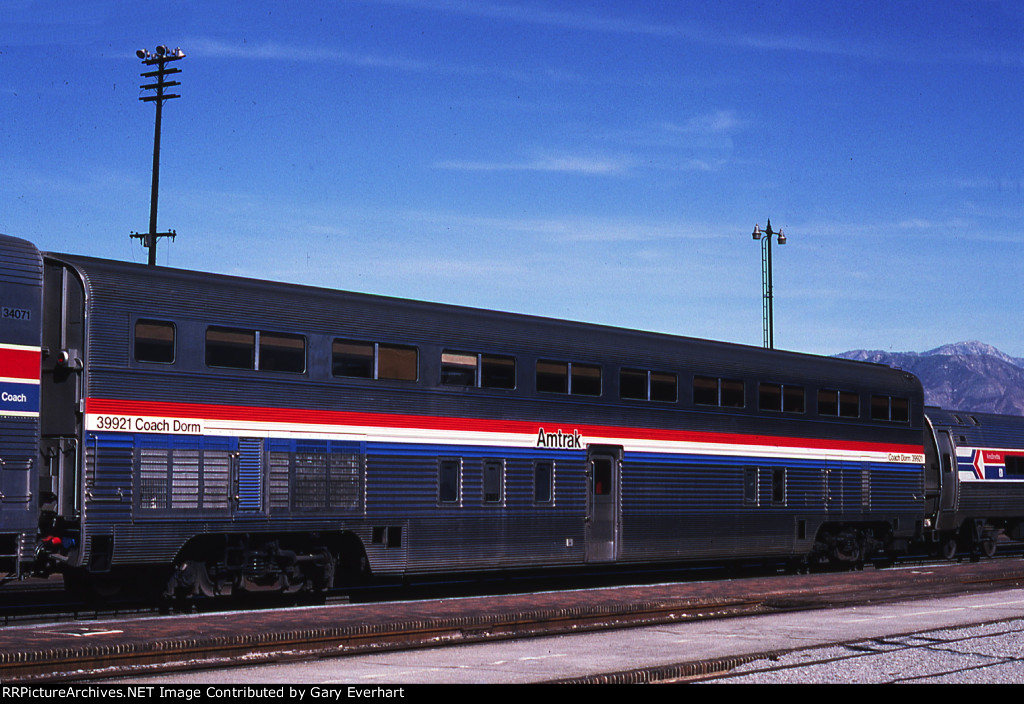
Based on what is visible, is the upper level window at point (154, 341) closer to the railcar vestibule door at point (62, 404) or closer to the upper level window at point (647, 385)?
the railcar vestibule door at point (62, 404)

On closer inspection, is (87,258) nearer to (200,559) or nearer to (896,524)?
(200,559)

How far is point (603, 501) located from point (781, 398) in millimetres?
5955

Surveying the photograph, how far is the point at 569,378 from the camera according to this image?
78.0 feet

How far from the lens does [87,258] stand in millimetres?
17812

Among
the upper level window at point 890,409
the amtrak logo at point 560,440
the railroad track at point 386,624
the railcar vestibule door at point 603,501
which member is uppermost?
the upper level window at point 890,409

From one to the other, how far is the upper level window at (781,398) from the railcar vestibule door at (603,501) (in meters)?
4.69

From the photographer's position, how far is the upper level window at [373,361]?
20375 millimetres

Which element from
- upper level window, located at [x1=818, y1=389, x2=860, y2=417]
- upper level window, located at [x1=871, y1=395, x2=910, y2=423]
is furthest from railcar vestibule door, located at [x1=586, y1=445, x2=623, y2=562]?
upper level window, located at [x1=871, y1=395, x2=910, y2=423]

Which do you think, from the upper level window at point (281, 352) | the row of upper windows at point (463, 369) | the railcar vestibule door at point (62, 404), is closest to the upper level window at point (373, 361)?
the row of upper windows at point (463, 369)

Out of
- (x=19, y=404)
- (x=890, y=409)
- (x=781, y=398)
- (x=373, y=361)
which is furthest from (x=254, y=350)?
(x=890, y=409)

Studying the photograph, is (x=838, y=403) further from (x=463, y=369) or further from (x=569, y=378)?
(x=463, y=369)

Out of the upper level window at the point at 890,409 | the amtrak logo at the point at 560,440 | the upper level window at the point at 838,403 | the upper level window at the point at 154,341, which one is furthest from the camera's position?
the upper level window at the point at 890,409
